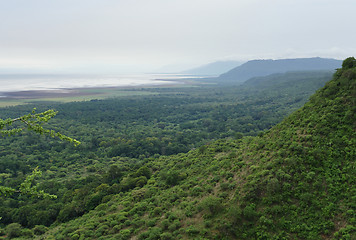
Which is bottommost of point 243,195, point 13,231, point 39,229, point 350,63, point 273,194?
point 39,229

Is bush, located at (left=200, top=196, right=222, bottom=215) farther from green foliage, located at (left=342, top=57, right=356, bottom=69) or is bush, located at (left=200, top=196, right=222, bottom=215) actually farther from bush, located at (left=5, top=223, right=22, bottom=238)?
bush, located at (left=5, top=223, right=22, bottom=238)

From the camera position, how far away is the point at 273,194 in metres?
23.8

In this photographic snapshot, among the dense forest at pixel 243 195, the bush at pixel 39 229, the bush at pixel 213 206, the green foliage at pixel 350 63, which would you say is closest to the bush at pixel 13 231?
the dense forest at pixel 243 195

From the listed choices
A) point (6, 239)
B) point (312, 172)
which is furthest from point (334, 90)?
point (6, 239)

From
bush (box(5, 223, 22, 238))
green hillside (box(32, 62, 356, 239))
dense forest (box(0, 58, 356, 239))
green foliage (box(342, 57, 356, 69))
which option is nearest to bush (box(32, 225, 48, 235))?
dense forest (box(0, 58, 356, 239))

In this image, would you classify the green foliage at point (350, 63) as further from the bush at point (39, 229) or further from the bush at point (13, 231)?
the bush at point (13, 231)

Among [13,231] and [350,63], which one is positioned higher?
[350,63]

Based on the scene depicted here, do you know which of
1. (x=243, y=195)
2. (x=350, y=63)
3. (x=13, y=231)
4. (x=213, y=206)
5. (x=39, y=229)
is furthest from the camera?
(x=39, y=229)

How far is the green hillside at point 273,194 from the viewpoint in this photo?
21.4 meters

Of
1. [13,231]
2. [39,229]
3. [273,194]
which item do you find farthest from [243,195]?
[13,231]

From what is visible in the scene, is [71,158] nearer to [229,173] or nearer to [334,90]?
[229,173]

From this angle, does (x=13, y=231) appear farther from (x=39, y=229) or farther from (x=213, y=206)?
(x=213, y=206)

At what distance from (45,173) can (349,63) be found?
82.0m

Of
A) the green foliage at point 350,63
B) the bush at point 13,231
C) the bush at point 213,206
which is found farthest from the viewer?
the bush at point 13,231
